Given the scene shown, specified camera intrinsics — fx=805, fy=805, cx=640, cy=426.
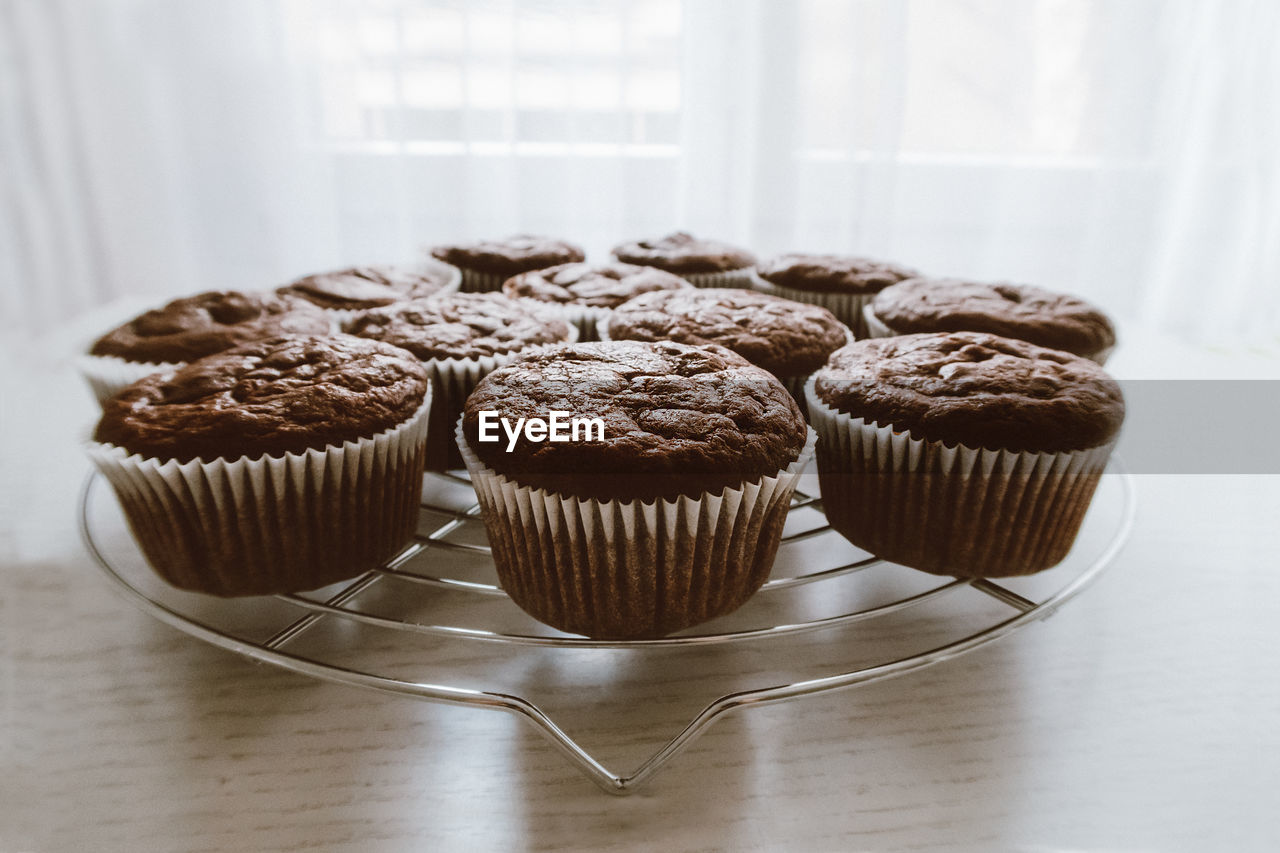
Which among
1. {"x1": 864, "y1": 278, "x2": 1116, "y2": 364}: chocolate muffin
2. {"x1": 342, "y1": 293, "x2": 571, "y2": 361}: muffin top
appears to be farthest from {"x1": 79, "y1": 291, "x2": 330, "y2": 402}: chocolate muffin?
{"x1": 864, "y1": 278, "x2": 1116, "y2": 364}: chocolate muffin

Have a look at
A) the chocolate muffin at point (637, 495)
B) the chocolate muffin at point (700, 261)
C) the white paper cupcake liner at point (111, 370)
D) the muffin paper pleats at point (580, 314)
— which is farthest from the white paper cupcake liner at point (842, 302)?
the white paper cupcake liner at point (111, 370)

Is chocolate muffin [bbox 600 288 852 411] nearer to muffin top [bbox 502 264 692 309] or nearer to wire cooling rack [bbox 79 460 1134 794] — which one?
muffin top [bbox 502 264 692 309]

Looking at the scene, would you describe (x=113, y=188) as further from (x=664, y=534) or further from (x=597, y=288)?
(x=664, y=534)

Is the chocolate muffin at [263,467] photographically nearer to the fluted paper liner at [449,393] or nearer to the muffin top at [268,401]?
the muffin top at [268,401]

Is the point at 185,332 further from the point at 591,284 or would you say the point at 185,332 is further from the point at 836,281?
the point at 836,281

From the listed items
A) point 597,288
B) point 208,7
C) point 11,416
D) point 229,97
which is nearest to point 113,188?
point 229,97
